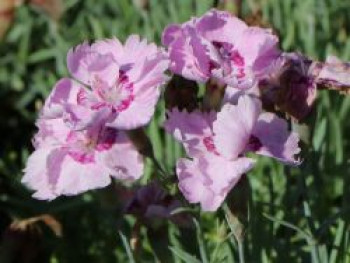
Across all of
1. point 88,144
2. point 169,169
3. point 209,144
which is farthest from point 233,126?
point 169,169

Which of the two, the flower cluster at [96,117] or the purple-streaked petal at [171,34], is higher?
the purple-streaked petal at [171,34]

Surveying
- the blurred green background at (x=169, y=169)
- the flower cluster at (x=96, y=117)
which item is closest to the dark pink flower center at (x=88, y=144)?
the flower cluster at (x=96, y=117)

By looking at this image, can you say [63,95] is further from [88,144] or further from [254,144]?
[254,144]

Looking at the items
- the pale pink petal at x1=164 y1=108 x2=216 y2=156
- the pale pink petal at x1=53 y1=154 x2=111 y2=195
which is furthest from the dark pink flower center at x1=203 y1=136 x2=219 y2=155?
the pale pink petal at x1=53 y1=154 x2=111 y2=195

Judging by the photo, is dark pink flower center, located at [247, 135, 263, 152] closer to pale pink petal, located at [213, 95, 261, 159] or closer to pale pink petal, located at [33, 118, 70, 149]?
pale pink petal, located at [213, 95, 261, 159]

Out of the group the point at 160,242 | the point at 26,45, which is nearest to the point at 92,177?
the point at 160,242

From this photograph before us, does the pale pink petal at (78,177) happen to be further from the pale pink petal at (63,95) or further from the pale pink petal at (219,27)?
the pale pink petal at (219,27)
